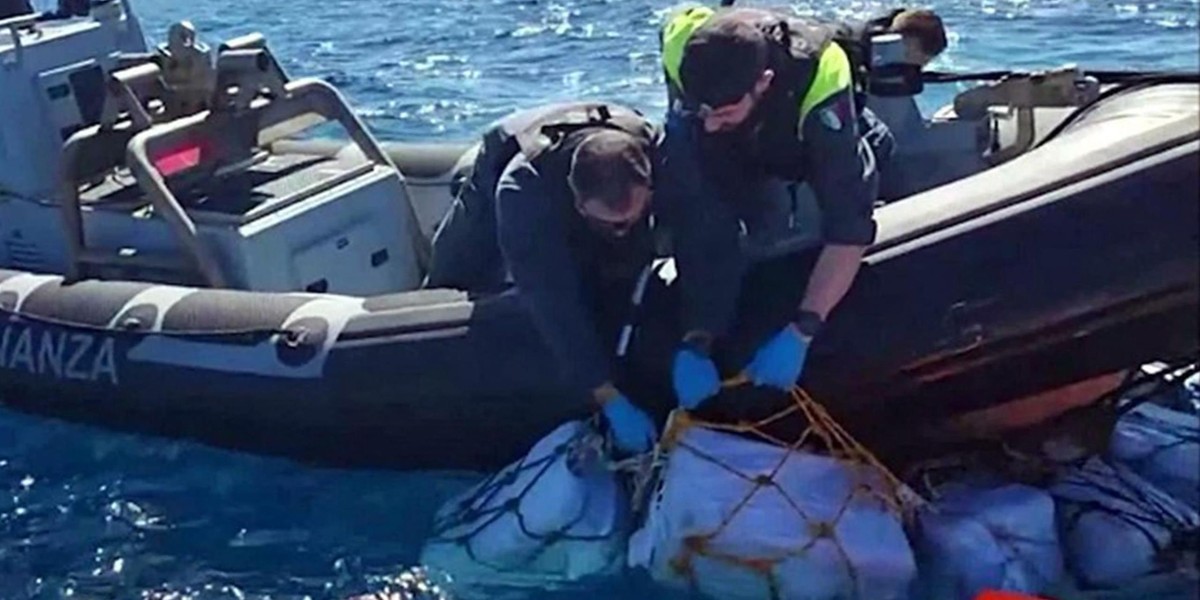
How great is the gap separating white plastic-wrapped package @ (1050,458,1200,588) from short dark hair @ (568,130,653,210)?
1249mm

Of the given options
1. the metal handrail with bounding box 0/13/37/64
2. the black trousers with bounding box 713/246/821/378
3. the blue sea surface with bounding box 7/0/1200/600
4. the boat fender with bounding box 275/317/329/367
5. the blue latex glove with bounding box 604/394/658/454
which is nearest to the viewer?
the black trousers with bounding box 713/246/821/378

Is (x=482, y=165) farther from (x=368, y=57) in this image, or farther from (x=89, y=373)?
(x=368, y=57)

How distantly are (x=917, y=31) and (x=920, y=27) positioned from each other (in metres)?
0.01

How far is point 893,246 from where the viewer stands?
442 cm

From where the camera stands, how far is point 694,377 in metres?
4.46

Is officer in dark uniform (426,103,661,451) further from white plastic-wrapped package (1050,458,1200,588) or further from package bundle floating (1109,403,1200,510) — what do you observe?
package bundle floating (1109,403,1200,510)

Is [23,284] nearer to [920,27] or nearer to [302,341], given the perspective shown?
[302,341]

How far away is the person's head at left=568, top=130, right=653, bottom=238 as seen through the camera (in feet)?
13.9

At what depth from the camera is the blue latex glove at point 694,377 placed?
175 inches

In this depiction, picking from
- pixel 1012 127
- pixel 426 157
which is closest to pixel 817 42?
pixel 1012 127

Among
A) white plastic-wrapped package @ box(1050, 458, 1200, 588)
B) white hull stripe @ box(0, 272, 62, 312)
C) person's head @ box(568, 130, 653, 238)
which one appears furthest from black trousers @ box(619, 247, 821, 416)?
white hull stripe @ box(0, 272, 62, 312)

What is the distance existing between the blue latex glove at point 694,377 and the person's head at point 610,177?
0.37 m

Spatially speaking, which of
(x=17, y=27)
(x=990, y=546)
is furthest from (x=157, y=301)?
(x=990, y=546)

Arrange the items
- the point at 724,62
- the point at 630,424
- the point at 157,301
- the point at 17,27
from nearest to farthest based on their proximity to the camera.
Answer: the point at 724,62, the point at 630,424, the point at 157,301, the point at 17,27
